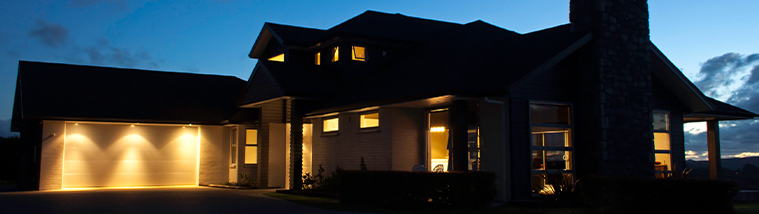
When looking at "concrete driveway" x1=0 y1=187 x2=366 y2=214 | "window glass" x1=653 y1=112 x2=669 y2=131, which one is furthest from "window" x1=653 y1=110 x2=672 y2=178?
"concrete driveway" x1=0 y1=187 x2=366 y2=214

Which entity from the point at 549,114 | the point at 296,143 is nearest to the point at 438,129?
the point at 549,114

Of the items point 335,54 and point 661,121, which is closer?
point 661,121

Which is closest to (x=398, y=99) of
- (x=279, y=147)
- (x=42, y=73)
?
(x=279, y=147)

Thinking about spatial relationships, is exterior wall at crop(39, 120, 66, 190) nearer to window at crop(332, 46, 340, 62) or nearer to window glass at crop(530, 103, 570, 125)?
window at crop(332, 46, 340, 62)

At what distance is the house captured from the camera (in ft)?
45.7

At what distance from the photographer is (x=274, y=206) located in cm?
1289

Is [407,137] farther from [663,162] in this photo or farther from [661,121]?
[663,162]

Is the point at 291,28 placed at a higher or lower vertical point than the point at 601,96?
higher

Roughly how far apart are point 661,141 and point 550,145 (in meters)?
4.08

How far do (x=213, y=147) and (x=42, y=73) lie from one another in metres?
6.47

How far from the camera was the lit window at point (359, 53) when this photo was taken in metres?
19.8

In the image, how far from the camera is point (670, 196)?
396 inches

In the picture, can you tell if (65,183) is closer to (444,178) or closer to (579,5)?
(444,178)

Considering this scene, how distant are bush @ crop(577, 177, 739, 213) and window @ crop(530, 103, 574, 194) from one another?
3.23 metres
